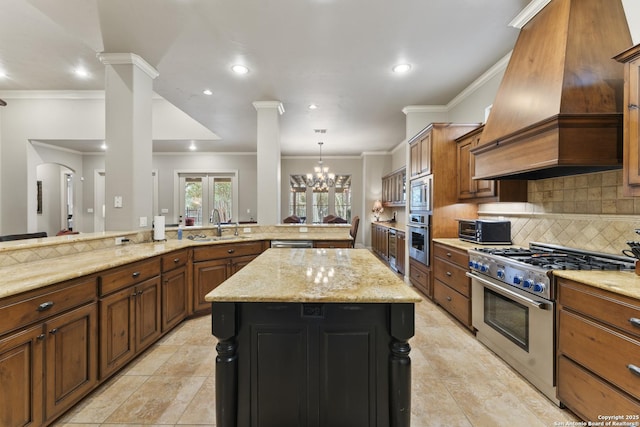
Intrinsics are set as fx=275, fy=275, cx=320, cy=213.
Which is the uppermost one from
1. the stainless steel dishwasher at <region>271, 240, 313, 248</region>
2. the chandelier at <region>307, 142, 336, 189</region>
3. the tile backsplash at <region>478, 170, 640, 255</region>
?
the chandelier at <region>307, 142, 336, 189</region>

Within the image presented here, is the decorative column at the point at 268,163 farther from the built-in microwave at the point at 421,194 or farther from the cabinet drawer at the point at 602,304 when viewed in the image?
the cabinet drawer at the point at 602,304

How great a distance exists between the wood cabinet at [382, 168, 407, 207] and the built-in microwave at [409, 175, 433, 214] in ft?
6.42

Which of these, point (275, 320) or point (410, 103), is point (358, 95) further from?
point (275, 320)

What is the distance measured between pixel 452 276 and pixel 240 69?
3.55 meters

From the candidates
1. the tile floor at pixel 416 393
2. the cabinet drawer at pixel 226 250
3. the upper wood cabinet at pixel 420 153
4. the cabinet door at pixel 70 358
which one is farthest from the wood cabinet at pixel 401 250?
the cabinet door at pixel 70 358

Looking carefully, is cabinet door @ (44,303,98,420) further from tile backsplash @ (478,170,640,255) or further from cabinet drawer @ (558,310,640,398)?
tile backsplash @ (478,170,640,255)

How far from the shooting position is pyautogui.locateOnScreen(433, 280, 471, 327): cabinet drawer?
290 cm

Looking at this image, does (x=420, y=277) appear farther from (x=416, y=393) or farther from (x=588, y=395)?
(x=588, y=395)

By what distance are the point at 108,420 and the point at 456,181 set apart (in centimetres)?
405

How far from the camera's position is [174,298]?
288 cm

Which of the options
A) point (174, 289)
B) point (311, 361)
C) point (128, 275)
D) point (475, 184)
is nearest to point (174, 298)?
point (174, 289)

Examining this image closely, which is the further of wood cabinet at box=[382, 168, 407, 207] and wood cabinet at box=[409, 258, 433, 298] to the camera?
wood cabinet at box=[382, 168, 407, 207]

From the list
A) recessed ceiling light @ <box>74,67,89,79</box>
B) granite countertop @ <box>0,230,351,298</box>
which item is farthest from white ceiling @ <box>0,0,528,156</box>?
granite countertop @ <box>0,230,351,298</box>

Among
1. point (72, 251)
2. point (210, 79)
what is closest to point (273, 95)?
point (210, 79)
